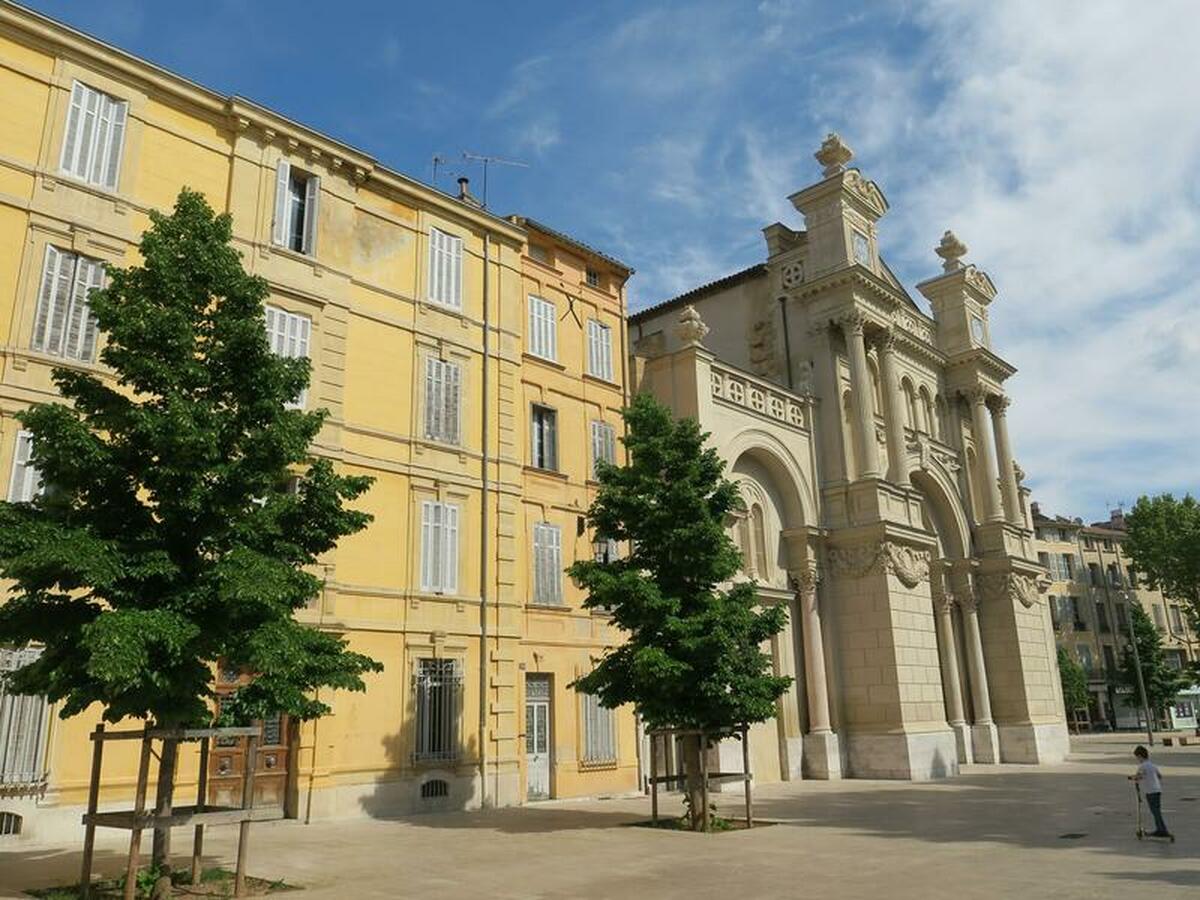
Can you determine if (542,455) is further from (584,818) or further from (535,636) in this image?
(584,818)

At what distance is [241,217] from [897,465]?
70.3 feet

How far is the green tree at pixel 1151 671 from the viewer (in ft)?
220

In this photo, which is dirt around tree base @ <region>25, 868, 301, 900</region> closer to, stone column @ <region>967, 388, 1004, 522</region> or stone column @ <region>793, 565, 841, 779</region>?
stone column @ <region>793, 565, 841, 779</region>

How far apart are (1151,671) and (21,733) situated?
238 ft

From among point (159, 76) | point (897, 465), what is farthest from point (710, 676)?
point (897, 465)

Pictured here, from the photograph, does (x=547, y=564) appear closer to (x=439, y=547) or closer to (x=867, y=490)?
(x=439, y=547)

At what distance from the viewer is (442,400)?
21000mm

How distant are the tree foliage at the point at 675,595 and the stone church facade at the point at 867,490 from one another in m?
8.31

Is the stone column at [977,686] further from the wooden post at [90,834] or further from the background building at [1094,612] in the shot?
the background building at [1094,612]

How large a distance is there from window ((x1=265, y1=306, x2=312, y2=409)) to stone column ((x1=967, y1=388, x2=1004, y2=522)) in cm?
2714

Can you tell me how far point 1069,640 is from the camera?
2879 inches

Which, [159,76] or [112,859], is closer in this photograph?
[112,859]

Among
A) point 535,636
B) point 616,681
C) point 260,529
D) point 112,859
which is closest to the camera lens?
point 260,529

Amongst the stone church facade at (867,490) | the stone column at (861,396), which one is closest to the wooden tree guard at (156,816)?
the stone church facade at (867,490)
